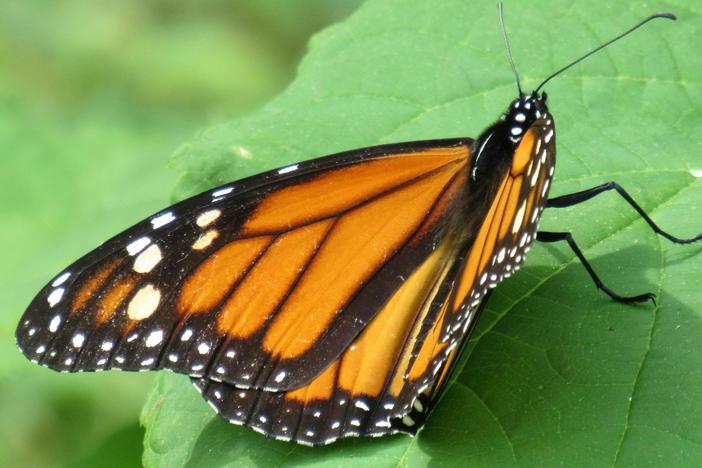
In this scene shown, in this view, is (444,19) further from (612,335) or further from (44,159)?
(44,159)

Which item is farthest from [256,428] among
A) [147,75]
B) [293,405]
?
[147,75]

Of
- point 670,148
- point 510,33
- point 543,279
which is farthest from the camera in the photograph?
point 510,33

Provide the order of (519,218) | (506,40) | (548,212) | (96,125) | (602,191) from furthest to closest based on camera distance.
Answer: (96,125)
(506,40)
(548,212)
(602,191)
(519,218)

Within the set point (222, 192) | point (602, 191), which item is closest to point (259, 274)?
point (222, 192)

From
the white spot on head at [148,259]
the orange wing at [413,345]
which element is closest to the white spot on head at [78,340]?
the white spot on head at [148,259]

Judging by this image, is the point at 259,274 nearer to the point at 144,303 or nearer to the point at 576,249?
the point at 144,303

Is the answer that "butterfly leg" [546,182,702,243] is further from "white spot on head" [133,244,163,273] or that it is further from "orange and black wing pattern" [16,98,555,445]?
"white spot on head" [133,244,163,273]

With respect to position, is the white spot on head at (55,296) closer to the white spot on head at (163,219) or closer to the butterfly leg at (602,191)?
the white spot on head at (163,219)

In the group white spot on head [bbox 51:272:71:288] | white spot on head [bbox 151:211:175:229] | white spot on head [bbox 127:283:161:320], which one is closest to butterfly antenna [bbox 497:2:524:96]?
white spot on head [bbox 151:211:175:229]
